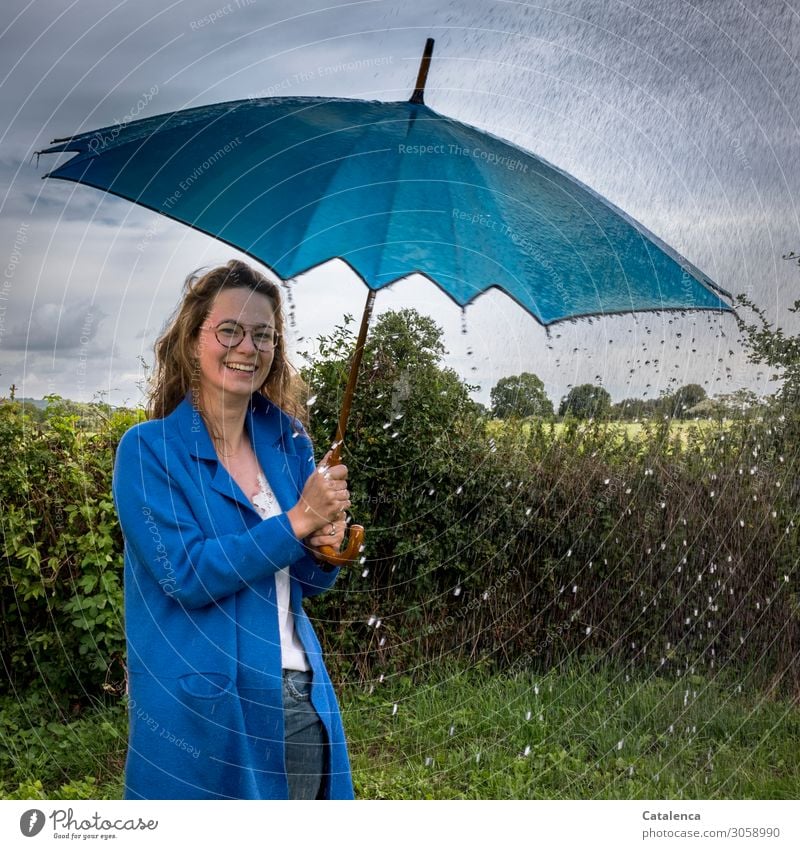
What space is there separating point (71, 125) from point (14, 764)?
1.72 meters

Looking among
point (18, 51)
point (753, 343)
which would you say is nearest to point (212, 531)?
point (18, 51)

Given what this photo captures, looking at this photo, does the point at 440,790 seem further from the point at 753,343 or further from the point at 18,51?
the point at 18,51

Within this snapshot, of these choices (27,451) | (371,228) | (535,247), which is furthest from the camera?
(27,451)

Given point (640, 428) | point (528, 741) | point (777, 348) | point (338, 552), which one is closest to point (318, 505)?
point (338, 552)

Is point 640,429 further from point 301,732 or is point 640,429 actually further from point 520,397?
point 301,732

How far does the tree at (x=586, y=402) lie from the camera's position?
2.47 m

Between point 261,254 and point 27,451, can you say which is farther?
point 27,451

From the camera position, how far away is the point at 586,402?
2.54 metres

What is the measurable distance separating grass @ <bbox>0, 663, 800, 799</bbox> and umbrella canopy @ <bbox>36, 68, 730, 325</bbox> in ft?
4.36

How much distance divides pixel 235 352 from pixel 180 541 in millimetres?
360

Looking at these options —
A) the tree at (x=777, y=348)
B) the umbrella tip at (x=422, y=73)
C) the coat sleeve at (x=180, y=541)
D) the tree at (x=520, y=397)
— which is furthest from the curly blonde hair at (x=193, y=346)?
the tree at (x=777, y=348)

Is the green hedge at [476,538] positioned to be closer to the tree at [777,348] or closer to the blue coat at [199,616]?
the tree at [777,348]

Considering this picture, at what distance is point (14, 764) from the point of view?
7.98ft

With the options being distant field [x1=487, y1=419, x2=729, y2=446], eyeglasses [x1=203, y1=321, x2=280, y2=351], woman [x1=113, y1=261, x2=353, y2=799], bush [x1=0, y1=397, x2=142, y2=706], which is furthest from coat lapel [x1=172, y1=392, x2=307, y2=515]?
distant field [x1=487, y1=419, x2=729, y2=446]
